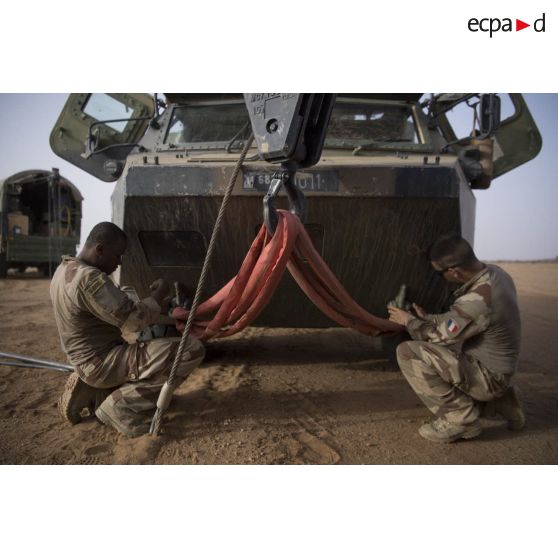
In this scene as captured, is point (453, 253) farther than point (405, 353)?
No

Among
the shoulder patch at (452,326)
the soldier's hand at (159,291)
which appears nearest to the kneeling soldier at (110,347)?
the soldier's hand at (159,291)

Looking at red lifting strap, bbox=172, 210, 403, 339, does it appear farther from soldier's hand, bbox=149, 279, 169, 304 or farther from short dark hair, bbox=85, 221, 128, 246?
short dark hair, bbox=85, 221, 128, 246

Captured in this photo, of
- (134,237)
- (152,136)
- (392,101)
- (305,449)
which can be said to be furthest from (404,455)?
(152,136)

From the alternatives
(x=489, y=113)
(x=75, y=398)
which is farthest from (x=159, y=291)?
(x=489, y=113)

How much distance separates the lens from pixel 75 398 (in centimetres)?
262

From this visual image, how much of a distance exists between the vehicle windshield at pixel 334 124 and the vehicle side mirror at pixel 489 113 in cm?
62

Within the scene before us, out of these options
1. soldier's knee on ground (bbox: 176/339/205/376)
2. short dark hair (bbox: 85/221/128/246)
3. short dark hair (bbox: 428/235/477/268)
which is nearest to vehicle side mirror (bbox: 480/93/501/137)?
short dark hair (bbox: 428/235/477/268)

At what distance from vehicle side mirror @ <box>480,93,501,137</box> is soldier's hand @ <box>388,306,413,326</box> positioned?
1153mm

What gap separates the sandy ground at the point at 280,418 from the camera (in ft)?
7.50

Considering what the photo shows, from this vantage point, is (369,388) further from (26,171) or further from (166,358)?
(26,171)

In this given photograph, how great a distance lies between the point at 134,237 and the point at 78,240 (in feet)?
34.3

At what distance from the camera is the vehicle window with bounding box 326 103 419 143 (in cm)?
340

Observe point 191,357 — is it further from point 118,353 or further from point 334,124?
point 334,124

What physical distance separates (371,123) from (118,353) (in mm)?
2383
